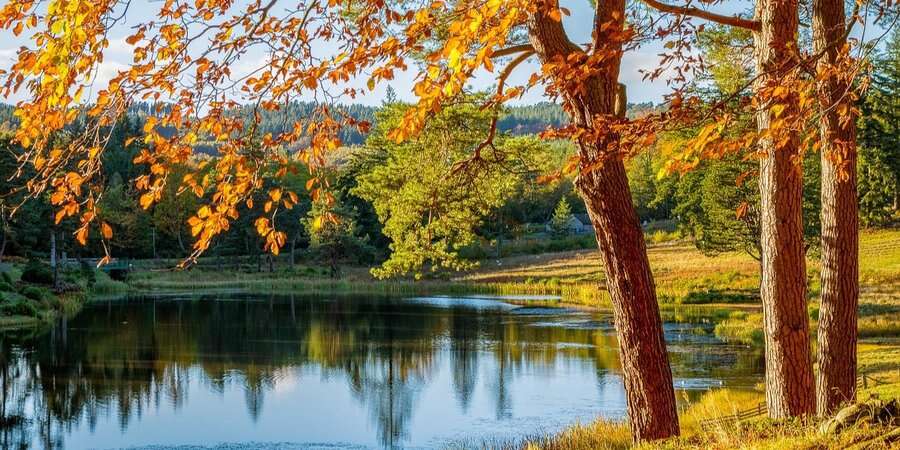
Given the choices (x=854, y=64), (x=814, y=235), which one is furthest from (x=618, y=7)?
(x=814, y=235)

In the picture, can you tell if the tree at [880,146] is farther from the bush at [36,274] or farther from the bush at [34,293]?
the bush at [36,274]

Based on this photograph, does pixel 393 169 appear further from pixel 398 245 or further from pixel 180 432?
pixel 180 432

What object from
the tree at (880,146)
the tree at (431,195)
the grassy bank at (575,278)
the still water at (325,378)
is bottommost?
the still water at (325,378)

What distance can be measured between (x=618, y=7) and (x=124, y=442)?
13.3 metres

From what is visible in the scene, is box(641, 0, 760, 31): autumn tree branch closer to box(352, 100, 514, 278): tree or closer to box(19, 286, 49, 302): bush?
box(352, 100, 514, 278): tree

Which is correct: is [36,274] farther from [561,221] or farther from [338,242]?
[561,221]

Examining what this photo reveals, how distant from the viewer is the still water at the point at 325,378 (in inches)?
693

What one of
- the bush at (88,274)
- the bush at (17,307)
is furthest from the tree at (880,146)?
the bush at (88,274)

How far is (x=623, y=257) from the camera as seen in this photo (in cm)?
737

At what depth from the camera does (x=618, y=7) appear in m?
7.25

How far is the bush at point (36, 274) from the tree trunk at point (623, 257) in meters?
41.0

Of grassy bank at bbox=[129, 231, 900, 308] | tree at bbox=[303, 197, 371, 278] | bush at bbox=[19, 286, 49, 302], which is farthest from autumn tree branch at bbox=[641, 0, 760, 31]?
tree at bbox=[303, 197, 371, 278]

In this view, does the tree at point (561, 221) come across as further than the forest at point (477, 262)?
Yes

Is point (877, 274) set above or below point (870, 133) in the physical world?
below
